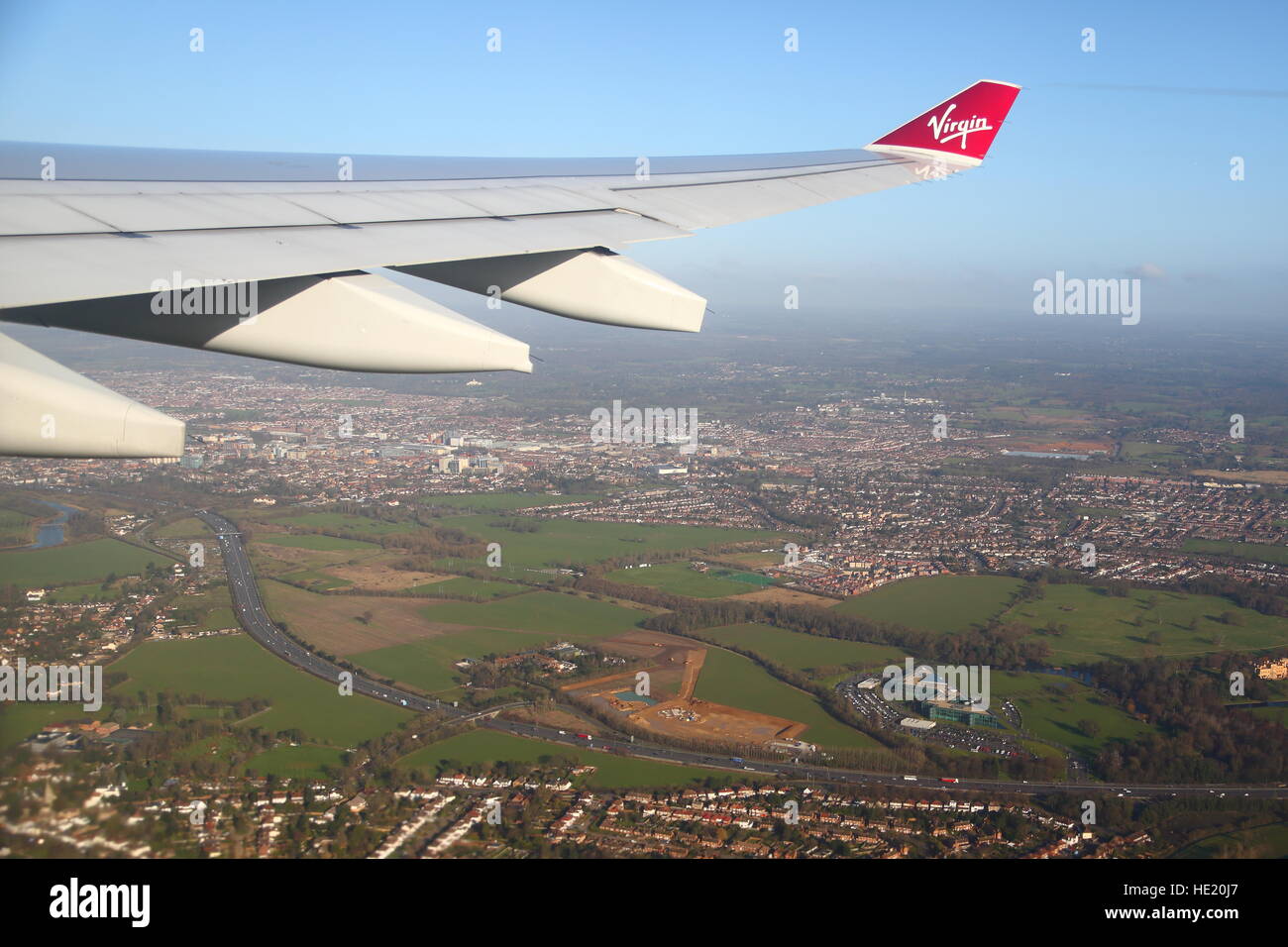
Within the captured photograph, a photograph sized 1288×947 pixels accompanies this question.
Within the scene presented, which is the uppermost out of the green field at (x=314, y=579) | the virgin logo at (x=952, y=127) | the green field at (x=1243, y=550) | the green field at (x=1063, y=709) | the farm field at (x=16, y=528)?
the virgin logo at (x=952, y=127)

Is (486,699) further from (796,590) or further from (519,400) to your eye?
(519,400)

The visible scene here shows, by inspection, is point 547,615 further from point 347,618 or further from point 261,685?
point 261,685

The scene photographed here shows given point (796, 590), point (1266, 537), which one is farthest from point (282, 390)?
point (1266, 537)

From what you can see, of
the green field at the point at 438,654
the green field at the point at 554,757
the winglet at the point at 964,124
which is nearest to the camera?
the winglet at the point at 964,124

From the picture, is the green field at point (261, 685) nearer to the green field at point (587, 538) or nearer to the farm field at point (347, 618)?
the farm field at point (347, 618)

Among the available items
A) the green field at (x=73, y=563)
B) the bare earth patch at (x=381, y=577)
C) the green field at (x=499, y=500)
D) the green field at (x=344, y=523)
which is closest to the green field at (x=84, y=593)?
the green field at (x=73, y=563)

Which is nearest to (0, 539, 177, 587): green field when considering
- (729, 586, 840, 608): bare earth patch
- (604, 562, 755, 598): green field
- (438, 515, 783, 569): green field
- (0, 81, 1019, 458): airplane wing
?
(438, 515, 783, 569): green field
